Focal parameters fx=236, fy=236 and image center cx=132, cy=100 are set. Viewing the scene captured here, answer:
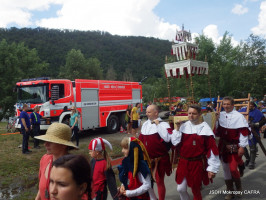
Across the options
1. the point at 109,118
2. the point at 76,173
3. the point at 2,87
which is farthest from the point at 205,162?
the point at 2,87

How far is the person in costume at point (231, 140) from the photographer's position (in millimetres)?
4430

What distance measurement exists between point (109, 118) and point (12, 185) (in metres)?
7.68

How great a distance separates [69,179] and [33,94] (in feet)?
33.1

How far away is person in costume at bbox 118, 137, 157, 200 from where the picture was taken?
121 inches

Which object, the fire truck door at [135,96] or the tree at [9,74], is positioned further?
the tree at [9,74]

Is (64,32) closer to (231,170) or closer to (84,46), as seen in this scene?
(84,46)

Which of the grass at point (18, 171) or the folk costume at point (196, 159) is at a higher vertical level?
the folk costume at point (196, 159)

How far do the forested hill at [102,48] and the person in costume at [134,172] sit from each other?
67122 millimetres

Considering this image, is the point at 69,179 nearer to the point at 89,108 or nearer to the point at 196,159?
the point at 196,159

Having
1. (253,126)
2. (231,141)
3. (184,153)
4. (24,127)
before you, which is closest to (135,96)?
(24,127)

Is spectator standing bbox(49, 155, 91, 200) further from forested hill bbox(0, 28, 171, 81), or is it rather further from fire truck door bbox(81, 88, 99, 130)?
forested hill bbox(0, 28, 171, 81)

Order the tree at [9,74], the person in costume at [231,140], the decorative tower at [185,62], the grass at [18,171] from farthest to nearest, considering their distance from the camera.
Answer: the tree at [9,74]
the decorative tower at [185,62]
the grass at [18,171]
the person in costume at [231,140]

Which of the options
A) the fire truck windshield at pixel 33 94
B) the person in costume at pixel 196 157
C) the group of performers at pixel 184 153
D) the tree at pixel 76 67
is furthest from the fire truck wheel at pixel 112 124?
the tree at pixel 76 67

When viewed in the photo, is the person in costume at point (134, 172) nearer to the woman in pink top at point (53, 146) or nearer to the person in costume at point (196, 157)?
the person in costume at point (196, 157)
